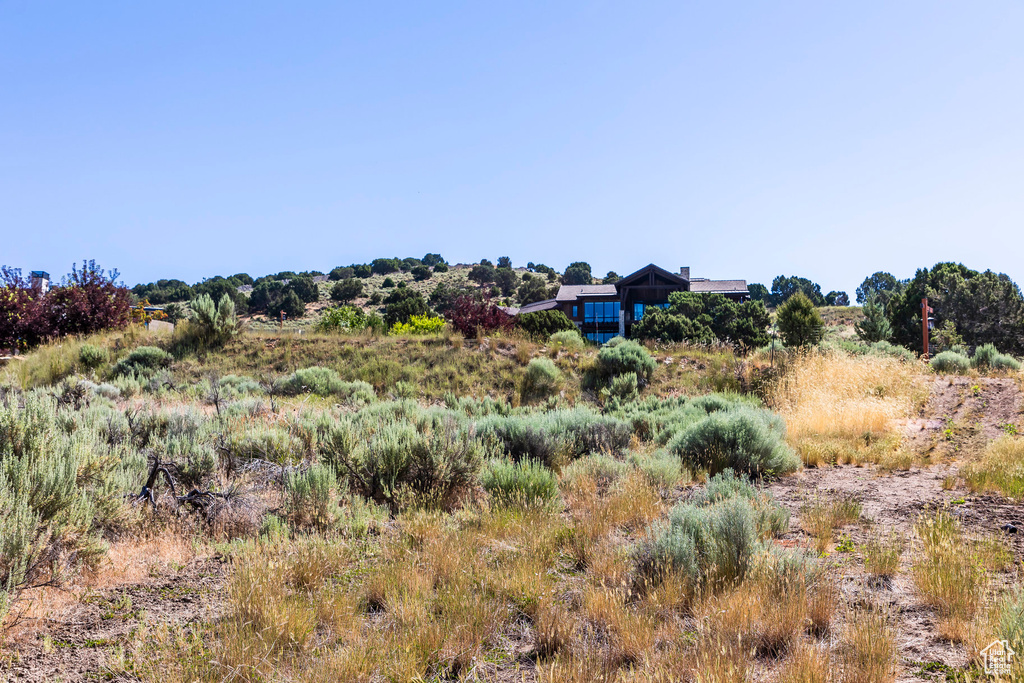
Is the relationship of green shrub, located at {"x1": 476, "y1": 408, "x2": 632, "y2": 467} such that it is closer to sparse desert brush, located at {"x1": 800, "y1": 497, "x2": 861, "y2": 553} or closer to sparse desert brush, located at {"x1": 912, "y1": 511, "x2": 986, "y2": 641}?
sparse desert brush, located at {"x1": 800, "y1": 497, "x2": 861, "y2": 553}

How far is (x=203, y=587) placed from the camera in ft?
13.0

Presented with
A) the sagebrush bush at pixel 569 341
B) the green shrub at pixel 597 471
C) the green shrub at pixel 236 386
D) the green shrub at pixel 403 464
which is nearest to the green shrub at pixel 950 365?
the sagebrush bush at pixel 569 341

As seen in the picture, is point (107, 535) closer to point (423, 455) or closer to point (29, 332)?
point (423, 455)

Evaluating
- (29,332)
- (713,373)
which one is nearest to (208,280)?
(29,332)

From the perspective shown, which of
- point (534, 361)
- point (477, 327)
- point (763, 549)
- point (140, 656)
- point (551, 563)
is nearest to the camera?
point (140, 656)

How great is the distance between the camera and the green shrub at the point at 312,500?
5258 mm

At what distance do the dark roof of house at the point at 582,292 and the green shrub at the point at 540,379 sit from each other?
96.4ft

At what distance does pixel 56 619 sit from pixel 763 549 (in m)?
4.45

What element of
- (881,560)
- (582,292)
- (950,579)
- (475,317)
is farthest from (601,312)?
(950,579)

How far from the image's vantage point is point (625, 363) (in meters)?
16.4

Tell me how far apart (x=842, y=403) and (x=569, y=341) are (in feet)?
27.7

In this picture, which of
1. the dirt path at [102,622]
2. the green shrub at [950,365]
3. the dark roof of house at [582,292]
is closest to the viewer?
the dirt path at [102,622]

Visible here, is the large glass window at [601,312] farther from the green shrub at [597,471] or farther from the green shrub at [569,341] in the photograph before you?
the green shrub at [597,471]

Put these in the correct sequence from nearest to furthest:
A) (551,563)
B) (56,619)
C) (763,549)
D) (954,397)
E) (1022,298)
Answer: (56,619) < (763,549) < (551,563) < (954,397) < (1022,298)
